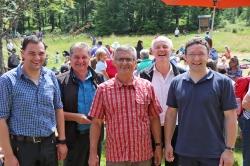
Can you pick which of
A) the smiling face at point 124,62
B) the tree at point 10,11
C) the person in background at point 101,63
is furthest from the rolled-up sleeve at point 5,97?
the person in background at point 101,63

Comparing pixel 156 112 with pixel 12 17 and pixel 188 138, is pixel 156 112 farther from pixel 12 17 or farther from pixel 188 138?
pixel 12 17

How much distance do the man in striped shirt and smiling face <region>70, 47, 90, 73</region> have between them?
0.71 metres

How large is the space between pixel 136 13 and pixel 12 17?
61332 mm

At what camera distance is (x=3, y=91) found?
3.80 m

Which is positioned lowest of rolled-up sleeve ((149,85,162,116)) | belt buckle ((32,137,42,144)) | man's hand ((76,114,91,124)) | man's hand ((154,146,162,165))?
man's hand ((154,146,162,165))

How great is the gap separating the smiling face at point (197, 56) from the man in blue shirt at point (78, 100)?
1274 mm

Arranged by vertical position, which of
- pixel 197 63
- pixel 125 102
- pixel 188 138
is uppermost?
pixel 197 63

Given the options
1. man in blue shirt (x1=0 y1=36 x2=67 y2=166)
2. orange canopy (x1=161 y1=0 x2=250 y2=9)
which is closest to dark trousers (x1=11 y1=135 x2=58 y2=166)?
man in blue shirt (x1=0 y1=36 x2=67 y2=166)

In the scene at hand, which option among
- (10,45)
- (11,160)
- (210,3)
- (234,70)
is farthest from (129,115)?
(234,70)

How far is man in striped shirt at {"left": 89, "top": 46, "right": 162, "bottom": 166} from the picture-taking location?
12.6ft

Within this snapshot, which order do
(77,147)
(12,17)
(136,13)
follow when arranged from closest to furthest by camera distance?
(77,147)
(12,17)
(136,13)

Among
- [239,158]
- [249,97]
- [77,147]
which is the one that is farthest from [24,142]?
[239,158]

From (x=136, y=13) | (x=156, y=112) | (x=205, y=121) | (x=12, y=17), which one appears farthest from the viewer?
(x=136, y=13)

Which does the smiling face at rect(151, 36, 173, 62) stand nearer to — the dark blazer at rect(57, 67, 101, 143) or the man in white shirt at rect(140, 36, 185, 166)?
the man in white shirt at rect(140, 36, 185, 166)
